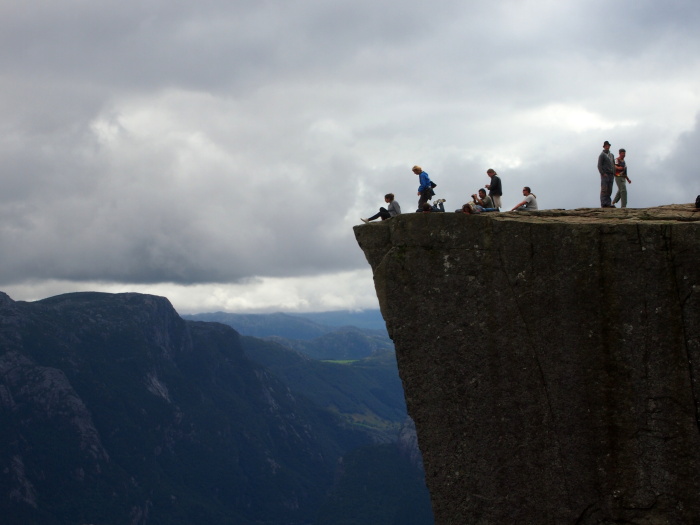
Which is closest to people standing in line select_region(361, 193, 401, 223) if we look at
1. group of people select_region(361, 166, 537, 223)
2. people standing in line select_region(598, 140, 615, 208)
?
group of people select_region(361, 166, 537, 223)

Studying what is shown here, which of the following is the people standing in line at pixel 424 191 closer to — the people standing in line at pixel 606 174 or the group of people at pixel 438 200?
the group of people at pixel 438 200

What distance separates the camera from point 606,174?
31672 millimetres

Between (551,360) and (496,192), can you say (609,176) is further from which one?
(551,360)

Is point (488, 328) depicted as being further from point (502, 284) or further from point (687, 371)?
point (687, 371)

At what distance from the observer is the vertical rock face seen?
947 inches

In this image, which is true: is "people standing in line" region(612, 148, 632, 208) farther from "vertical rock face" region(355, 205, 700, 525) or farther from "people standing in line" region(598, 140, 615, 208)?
"vertical rock face" region(355, 205, 700, 525)

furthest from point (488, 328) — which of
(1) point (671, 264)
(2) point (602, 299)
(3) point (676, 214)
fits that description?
(3) point (676, 214)

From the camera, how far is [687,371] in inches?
942

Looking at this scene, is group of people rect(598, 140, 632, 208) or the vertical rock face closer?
the vertical rock face

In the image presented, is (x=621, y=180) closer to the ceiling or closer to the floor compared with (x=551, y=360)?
closer to the ceiling

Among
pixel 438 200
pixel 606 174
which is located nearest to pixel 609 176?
pixel 606 174

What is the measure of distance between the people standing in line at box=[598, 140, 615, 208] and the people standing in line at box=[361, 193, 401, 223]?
8.67 m

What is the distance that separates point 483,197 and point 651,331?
8.39 m

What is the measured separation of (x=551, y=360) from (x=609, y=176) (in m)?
10.4
